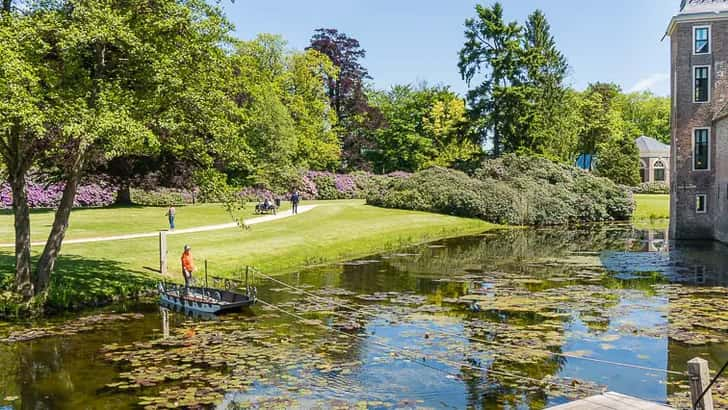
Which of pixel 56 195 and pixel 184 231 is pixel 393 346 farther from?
pixel 56 195

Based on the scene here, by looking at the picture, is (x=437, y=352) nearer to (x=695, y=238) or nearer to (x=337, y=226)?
(x=337, y=226)

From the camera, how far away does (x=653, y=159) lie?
317ft

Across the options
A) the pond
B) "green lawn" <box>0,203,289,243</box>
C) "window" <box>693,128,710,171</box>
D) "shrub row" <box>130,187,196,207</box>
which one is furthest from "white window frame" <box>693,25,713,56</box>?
"shrub row" <box>130,187,196,207</box>

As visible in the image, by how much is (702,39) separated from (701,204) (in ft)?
32.7

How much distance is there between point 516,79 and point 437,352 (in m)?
57.0

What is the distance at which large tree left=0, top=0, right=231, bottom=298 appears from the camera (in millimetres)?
16562

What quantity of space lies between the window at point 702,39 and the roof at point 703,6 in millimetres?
1011

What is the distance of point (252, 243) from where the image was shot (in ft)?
104

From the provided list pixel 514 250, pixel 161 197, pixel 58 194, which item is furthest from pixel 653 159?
pixel 58 194

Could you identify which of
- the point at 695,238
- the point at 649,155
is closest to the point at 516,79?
the point at 695,238

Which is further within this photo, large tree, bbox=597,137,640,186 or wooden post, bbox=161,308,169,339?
large tree, bbox=597,137,640,186

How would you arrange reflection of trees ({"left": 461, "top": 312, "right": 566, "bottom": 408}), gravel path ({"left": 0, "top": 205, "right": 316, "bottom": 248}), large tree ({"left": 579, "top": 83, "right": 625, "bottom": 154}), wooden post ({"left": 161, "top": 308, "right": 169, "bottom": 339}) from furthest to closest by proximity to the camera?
large tree ({"left": 579, "top": 83, "right": 625, "bottom": 154}) < gravel path ({"left": 0, "top": 205, "right": 316, "bottom": 248}) < wooden post ({"left": 161, "top": 308, "right": 169, "bottom": 339}) < reflection of trees ({"left": 461, "top": 312, "right": 566, "bottom": 408})

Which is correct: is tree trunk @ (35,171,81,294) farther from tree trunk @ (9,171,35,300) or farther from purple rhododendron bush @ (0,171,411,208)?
purple rhododendron bush @ (0,171,411,208)

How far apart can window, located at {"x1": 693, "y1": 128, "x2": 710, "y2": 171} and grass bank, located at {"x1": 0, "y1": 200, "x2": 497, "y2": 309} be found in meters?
15.9
